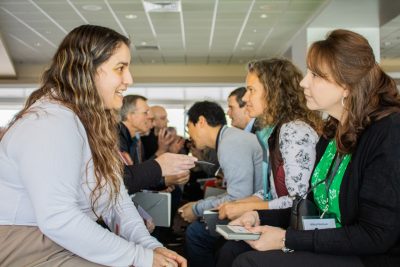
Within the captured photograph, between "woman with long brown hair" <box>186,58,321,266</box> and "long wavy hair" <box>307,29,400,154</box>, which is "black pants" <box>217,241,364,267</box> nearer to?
"long wavy hair" <box>307,29,400,154</box>

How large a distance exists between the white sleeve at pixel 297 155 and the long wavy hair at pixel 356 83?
1.20 ft

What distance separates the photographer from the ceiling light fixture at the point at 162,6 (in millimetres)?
7727

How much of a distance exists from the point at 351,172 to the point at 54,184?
3.00 feet

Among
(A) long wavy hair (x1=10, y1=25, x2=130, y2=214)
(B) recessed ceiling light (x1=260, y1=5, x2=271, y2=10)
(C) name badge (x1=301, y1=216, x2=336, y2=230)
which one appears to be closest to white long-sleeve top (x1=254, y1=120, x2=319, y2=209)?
(C) name badge (x1=301, y1=216, x2=336, y2=230)

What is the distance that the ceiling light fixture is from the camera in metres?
7.73

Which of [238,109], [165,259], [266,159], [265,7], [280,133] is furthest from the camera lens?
[265,7]

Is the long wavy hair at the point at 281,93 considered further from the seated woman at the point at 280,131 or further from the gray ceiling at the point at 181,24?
the gray ceiling at the point at 181,24

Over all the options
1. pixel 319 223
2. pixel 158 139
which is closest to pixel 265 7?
pixel 158 139

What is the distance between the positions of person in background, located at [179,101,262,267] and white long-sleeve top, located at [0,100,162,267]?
1440 mm

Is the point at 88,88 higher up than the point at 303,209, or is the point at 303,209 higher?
the point at 88,88

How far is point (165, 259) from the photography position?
1398mm

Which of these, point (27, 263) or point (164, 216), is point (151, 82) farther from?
point (27, 263)

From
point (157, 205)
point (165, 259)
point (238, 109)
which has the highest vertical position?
point (238, 109)

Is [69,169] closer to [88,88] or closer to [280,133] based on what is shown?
[88,88]
